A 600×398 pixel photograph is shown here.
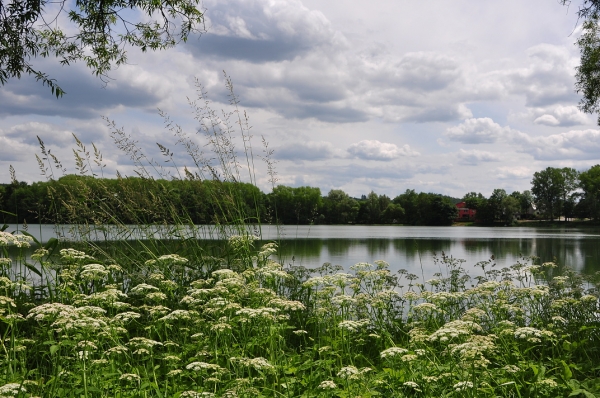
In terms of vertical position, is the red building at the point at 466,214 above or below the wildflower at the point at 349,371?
above

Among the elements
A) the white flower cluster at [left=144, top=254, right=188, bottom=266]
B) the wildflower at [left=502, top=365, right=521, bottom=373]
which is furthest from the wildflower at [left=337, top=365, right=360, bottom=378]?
the white flower cluster at [left=144, top=254, right=188, bottom=266]

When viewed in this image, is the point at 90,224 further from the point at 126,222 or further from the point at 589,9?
the point at 589,9

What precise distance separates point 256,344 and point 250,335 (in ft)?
2.32

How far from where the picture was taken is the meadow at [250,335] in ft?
10.8

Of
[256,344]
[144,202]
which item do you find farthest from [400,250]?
[256,344]

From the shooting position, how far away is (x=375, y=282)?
19.1 feet

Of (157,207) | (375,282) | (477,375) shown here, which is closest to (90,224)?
(157,207)

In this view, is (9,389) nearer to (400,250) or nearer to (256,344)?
(256,344)

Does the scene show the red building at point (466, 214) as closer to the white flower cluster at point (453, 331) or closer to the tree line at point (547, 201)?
the tree line at point (547, 201)

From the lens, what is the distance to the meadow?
3291 millimetres

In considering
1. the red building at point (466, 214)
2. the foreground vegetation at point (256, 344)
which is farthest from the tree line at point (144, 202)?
the red building at point (466, 214)

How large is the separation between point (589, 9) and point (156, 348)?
12.4m

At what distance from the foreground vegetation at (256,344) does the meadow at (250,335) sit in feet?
0.07

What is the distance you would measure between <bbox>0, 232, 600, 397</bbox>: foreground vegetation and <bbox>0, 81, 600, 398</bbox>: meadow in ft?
0.07
